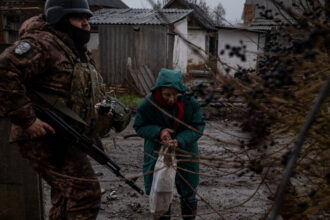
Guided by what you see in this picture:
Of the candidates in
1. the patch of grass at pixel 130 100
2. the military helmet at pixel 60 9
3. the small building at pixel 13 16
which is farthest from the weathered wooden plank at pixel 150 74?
the military helmet at pixel 60 9

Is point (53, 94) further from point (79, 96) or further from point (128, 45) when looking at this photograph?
point (128, 45)

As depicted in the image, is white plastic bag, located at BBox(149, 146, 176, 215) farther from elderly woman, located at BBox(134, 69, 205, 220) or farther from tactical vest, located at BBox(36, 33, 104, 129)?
tactical vest, located at BBox(36, 33, 104, 129)

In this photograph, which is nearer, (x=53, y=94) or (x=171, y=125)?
(x=53, y=94)

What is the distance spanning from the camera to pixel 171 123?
2.95 metres

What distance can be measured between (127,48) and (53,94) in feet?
37.2

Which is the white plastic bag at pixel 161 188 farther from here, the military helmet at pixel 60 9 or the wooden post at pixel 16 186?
the military helmet at pixel 60 9

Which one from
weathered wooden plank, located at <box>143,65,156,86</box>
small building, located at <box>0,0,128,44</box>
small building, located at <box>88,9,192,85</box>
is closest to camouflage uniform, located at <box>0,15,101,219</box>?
small building, located at <box>0,0,128,44</box>

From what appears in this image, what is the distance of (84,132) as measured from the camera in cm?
270

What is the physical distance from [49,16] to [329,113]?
213 centimetres

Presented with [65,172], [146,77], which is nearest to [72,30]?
[65,172]

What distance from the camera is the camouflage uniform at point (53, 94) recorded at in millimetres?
2221

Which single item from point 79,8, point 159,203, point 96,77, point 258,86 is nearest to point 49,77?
point 96,77

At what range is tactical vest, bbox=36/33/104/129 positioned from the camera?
97.0 inches

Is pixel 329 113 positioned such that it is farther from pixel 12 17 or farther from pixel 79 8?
pixel 12 17
